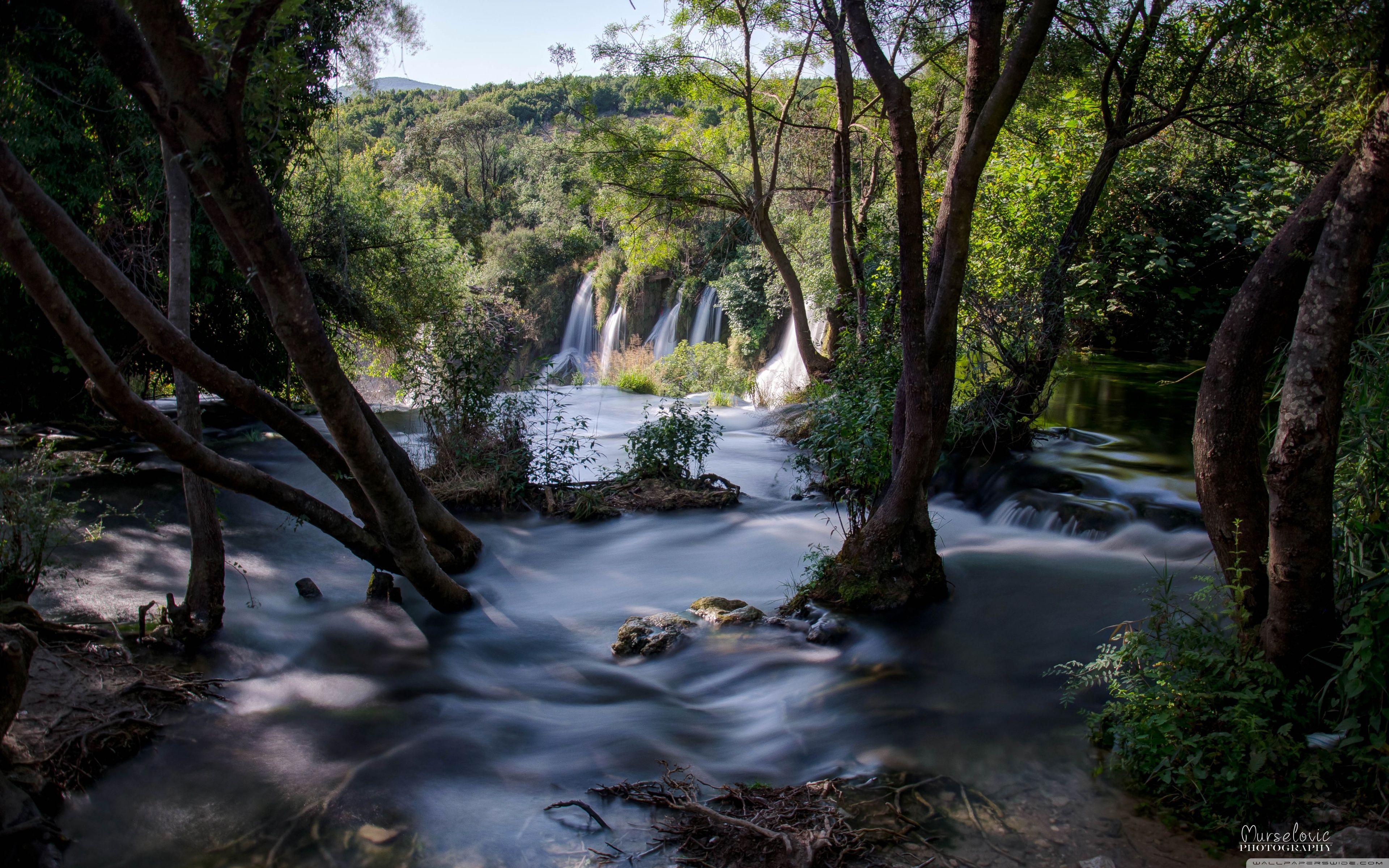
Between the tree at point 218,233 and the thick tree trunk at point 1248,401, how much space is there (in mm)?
4660

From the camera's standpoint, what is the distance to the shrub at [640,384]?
852 inches

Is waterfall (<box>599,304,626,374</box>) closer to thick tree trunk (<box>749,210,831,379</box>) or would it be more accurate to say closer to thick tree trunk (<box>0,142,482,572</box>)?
thick tree trunk (<box>749,210,831,379</box>)

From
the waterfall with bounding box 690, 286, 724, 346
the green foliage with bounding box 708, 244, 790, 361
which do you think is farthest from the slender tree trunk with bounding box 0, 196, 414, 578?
the waterfall with bounding box 690, 286, 724, 346

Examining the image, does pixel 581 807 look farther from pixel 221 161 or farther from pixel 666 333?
pixel 666 333

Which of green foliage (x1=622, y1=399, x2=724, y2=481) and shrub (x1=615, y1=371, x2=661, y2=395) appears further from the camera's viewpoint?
shrub (x1=615, y1=371, x2=661, y2=395)

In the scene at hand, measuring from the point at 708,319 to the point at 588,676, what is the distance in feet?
66.3

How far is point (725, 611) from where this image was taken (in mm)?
6805

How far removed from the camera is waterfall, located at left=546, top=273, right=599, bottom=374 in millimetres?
30359

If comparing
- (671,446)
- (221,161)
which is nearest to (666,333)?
(671,446)

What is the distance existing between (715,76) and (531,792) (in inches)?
491

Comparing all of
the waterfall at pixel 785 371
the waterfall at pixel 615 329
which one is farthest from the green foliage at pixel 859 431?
the waterfall at pixel 615 329

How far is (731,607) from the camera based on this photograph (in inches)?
270

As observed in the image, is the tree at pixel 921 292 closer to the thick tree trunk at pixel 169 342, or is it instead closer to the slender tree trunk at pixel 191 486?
the thick tree trunk at pixel 169 342

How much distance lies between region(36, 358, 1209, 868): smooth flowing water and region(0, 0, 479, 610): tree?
4.51ft
